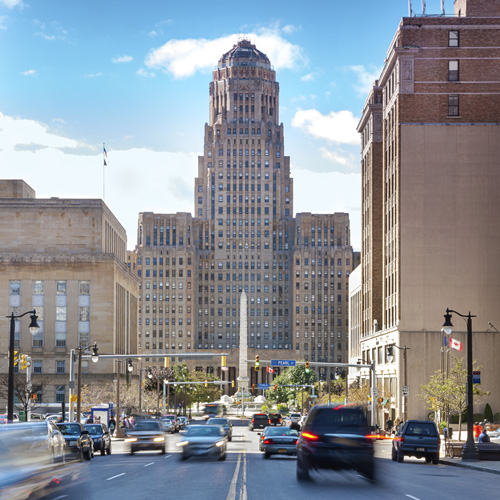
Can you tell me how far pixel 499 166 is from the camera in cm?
8131

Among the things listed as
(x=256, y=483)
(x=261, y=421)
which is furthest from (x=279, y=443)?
(x=261, y=421)

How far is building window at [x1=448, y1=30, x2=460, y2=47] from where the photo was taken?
84.2m

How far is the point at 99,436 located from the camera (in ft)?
151

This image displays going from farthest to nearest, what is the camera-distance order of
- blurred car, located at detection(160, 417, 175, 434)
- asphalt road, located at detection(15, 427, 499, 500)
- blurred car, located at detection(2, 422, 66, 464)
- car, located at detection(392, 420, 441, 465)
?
blurred car, located at detection(160, 417, 175, 434)
car, located at detection(392, 420, 441, 465)
asphalt road, located at detection(15, 427, 499, 500)
blurred car, located at detection(2, 422, 66, 464)

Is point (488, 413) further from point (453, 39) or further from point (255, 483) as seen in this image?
point (255, 483)

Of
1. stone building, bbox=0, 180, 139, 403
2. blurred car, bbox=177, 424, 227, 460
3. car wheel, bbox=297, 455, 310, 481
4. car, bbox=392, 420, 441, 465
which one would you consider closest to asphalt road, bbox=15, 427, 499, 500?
car wheel, bbox=297, 455, 310, 481

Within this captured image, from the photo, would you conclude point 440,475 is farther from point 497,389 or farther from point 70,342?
point 70,342

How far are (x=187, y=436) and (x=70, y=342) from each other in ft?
277

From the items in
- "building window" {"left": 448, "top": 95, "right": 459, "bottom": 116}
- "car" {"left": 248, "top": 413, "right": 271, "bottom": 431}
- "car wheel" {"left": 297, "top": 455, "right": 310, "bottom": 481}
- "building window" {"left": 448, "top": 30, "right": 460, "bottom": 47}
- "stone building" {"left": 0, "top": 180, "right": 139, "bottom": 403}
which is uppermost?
"building window" {"left": 448, "top": 30, "right": 460, "bottom": 47}

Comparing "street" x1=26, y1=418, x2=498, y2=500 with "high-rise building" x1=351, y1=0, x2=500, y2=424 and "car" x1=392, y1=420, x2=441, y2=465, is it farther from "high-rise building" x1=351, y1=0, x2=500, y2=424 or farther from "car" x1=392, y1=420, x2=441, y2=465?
"high-rise building" x1=351, y1=0, x2=500, y2=424

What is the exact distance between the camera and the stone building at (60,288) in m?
118

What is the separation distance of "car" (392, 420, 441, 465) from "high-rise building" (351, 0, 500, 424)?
1525 inches

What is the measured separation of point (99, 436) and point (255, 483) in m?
22.6

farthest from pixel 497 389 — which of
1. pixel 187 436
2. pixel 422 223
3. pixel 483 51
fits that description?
pixel 187 436
